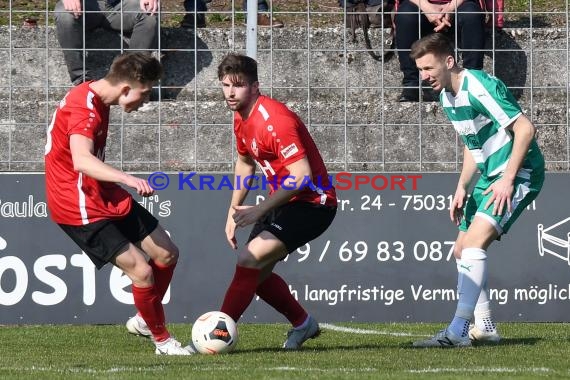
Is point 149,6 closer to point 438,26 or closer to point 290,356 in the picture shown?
point 438,26

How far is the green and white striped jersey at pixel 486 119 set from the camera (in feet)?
23.9

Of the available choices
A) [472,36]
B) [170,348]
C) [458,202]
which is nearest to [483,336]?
[458,202]

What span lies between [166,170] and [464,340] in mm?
3864

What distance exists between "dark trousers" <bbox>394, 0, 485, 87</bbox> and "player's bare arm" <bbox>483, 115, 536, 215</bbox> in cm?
334

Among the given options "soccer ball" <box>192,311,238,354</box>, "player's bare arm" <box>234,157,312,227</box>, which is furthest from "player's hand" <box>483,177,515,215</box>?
"soccer ball" <box>192,311,238,354</box>

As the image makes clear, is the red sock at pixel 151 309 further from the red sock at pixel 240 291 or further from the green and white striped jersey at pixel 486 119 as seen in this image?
the green and white striped jersey at pixel 486 119

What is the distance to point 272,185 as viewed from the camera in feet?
24.7

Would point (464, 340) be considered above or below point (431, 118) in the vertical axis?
below

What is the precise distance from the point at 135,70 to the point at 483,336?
2.85 metres

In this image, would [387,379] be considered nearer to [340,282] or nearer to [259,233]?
[259,233]

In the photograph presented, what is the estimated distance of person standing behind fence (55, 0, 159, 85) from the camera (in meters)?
10.5

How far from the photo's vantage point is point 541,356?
22.6 feet

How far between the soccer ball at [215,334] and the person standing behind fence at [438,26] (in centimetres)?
404

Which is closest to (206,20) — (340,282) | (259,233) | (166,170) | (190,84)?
(190,84)
